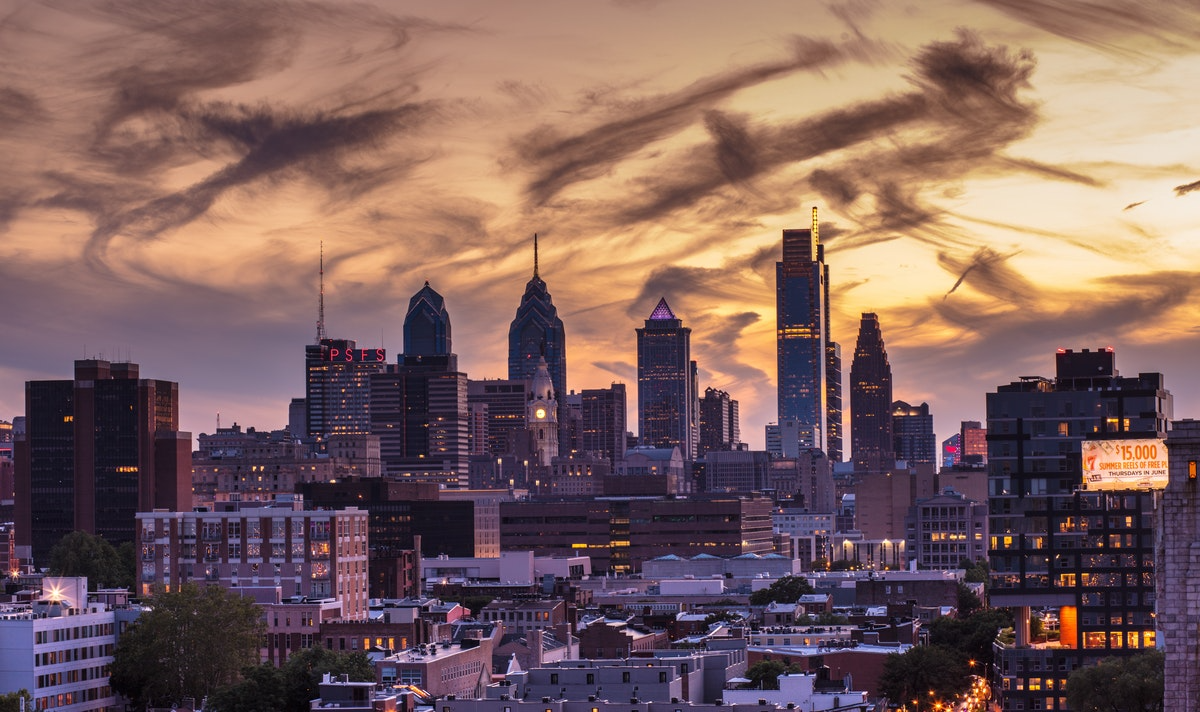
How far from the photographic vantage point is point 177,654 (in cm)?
15275

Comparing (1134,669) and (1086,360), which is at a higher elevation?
(1086,360)

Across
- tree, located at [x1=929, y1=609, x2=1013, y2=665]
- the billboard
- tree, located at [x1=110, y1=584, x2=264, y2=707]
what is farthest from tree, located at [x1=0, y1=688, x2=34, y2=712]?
the billboard

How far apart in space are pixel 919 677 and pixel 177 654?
193 feet

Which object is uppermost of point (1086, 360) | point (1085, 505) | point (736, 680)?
point (1086, 360)

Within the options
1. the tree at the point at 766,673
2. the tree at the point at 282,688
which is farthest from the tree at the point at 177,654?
the tree at the point at 766,673

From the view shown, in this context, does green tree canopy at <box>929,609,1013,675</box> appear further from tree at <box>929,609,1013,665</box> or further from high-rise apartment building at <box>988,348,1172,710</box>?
high-rise apartment building at <box>988,348,1172,710</box>

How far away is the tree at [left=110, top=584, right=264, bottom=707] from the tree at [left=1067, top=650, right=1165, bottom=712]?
6739cm

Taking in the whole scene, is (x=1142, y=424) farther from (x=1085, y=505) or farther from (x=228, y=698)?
(x=228, y=698)

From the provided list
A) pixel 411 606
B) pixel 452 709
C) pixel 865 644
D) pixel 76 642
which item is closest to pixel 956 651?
pixel 865 644

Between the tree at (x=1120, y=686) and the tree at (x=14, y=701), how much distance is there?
65.9 meters

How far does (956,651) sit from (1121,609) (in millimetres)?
29611

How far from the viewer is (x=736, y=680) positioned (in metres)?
145

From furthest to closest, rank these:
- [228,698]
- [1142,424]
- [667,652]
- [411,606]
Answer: [411,606] → [667,652] → [1142,424] → [228,698]

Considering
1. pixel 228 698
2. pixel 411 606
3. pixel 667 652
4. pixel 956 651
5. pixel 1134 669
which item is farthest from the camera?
pixel 411 606
